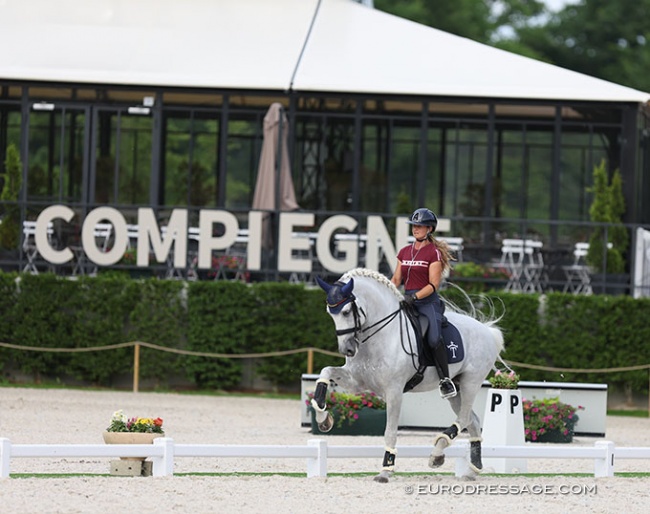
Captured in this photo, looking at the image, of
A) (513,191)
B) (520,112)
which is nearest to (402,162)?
(513,191)

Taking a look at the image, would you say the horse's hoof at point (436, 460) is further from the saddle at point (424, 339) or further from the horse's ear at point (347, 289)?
the horse's ear at point (347, 289)

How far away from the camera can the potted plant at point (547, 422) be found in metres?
18.1

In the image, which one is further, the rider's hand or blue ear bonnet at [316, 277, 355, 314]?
the rider's hand

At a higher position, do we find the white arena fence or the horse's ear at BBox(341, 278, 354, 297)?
the horse's ear at BBox(341, 278, 354, 297)

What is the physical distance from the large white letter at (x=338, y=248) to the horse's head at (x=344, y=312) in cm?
1062

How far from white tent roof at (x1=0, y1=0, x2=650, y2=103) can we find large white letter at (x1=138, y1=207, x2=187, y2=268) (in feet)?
7.50

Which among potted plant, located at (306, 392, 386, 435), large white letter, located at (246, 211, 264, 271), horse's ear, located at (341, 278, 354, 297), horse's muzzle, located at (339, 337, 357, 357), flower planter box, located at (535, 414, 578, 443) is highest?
large white letter, located at (246, 211, 264, 271)

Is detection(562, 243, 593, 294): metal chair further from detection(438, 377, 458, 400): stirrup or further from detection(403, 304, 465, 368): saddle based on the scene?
detection(438, 377, 458, 400): stirrup

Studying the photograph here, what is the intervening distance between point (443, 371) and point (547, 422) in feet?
18.9

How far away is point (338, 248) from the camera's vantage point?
22.9 metres

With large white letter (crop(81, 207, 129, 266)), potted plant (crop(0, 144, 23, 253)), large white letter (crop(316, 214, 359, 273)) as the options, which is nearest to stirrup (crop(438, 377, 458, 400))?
large white letter (crop(316, 214, 359, 273))

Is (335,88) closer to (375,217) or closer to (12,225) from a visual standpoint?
(375,217)

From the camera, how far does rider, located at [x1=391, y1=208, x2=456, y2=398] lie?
496 inches

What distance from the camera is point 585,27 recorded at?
5562 cm
